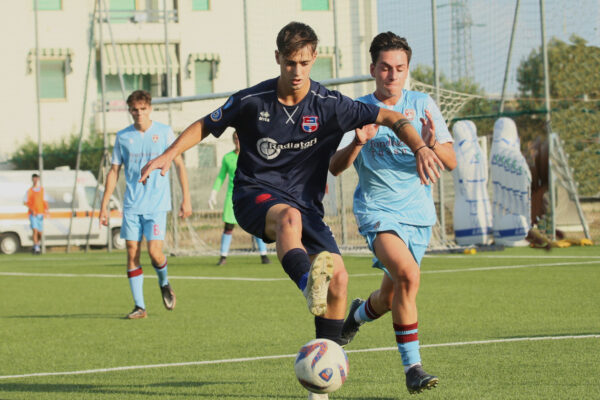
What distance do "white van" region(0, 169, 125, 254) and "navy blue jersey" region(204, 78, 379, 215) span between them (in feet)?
70.2

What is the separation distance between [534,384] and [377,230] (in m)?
1.37

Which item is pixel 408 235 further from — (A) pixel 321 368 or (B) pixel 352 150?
(A) pixel 321 368

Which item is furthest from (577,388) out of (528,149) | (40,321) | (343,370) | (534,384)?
(528,149)

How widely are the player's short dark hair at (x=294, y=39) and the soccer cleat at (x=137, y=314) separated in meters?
5.21

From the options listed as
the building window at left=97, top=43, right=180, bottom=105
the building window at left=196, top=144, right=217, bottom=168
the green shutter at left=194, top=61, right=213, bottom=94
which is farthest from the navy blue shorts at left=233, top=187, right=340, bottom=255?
the green shutter at left=194, top=61, right=213, bottom=94

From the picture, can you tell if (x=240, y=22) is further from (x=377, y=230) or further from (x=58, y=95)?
(x=377, y=230)

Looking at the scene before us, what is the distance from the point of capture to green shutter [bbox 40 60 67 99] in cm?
3969

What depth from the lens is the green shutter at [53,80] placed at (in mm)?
39688

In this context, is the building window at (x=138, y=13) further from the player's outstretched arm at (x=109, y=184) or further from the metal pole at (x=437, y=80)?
the player's outstretched arm at (x=109, y=184)

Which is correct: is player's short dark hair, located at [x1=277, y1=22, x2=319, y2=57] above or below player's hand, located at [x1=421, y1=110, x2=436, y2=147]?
above

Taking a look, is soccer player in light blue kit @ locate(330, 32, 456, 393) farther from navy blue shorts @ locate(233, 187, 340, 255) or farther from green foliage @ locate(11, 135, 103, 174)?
green foliage @ locate(11, 135, 103, 174)

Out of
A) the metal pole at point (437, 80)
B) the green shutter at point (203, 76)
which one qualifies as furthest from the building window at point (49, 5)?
the metal pole at point (437, 80)

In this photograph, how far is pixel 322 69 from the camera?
2792 cm

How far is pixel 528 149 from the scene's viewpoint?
20359 millimetres
